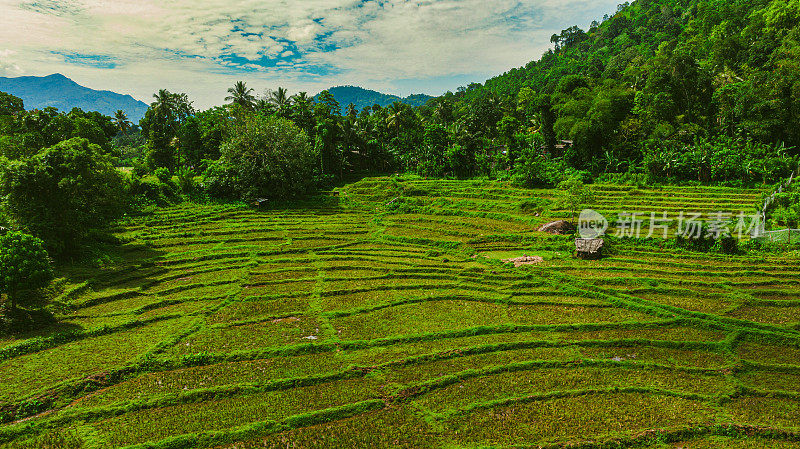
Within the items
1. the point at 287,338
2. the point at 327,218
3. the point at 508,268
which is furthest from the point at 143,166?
the point at 508,268

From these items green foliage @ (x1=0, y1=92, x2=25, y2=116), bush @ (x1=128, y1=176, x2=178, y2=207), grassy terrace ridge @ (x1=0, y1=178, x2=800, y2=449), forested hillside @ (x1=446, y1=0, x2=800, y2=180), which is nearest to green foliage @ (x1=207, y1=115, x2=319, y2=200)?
bush @ (x1=128, y1=176, x2=178, y2=207)

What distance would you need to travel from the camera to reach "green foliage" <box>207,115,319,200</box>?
1507 inches

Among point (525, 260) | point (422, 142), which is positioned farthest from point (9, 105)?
point (525, 260)

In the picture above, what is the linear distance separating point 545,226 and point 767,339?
15.0 m

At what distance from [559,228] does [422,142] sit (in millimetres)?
31616

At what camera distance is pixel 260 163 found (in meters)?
39.0

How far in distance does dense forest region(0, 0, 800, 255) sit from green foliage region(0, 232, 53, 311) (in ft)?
24.1

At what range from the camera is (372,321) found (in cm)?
1684

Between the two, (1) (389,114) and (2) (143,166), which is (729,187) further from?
(2) (143,166)

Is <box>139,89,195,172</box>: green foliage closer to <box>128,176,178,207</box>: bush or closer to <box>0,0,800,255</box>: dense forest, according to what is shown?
<box>0,0,800,255</box>: dense forest

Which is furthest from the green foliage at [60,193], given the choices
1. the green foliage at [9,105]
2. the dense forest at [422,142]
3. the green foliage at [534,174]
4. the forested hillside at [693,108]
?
the forested hillside at [693,108]

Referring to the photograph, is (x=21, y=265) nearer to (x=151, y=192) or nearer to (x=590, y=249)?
(x=151, y=192)

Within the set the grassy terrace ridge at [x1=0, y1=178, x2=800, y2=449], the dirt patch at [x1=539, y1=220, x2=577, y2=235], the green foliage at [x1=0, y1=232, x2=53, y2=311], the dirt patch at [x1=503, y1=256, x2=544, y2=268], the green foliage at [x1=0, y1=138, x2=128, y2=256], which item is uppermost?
the green foliage at [x1=0, y1=138, x2=128, y2=256]

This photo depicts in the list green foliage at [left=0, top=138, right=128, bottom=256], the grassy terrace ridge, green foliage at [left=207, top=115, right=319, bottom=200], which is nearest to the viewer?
the grassy terrace ridge
